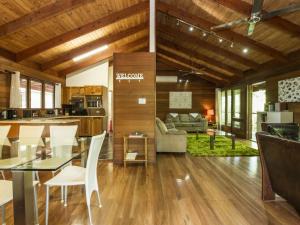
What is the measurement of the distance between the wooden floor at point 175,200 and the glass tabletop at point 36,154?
687 millimetres

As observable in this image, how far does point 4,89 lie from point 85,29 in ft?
8.58

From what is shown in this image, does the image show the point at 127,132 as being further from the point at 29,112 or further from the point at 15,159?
the point at 29,112

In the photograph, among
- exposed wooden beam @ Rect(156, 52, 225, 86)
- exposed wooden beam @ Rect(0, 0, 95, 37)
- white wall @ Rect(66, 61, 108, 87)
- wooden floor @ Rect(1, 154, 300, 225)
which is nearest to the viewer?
wooden floor @ Rect(1, 154, 300, 225)

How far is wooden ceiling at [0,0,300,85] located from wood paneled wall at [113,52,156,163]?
155 cm

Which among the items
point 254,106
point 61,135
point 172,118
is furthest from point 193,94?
point 61,135

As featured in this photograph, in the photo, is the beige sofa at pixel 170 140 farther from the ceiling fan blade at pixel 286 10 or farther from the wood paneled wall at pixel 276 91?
the ceiling fan blade at pixel 286 10

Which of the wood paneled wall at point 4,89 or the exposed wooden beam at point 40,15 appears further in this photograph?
the wood paneled wall at point 4,89

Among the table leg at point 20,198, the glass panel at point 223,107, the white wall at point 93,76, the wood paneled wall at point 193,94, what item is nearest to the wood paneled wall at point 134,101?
the table leg at point 20,198

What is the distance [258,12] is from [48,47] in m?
5.36

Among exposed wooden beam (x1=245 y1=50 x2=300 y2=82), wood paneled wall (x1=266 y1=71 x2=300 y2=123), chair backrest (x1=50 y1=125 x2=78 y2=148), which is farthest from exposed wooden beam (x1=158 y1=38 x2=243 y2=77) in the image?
chair backrest (x1=50 y1=125 x2=78 y2=148)

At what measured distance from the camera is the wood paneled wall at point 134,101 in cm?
514

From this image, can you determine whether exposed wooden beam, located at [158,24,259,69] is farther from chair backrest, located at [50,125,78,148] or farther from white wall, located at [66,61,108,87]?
chair backrest, located at [50,125,78,148]

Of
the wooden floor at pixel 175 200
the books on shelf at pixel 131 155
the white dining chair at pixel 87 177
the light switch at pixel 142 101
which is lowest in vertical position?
the wooden floor at pixel 175 200

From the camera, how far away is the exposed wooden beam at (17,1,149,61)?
6.06m
